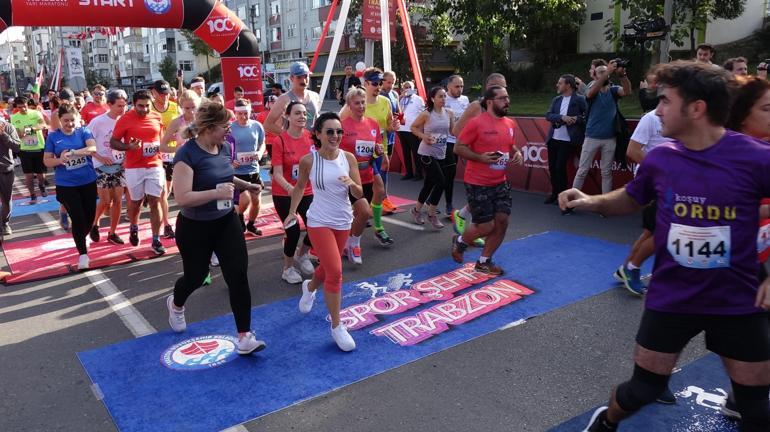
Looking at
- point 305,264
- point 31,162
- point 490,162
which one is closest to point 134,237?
point 305,264

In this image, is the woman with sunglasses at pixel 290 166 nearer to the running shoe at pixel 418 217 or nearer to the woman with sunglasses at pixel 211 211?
the woman with sunglasses at pixel 211 211

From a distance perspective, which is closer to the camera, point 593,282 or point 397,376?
point 397,376

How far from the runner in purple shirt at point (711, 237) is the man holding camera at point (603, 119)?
237 inches

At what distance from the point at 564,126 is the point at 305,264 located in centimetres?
493

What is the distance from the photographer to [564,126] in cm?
875

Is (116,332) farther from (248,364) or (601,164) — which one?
(601,164)

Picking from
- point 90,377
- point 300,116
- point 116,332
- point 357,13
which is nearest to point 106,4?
point 300,116

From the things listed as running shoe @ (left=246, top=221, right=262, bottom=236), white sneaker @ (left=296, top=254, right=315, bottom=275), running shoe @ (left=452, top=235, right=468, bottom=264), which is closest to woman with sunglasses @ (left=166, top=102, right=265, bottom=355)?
white sneaker @ (left=296, top=254, right=315, bottom=275)

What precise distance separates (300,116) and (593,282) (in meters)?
3.28

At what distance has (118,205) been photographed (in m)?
7.30

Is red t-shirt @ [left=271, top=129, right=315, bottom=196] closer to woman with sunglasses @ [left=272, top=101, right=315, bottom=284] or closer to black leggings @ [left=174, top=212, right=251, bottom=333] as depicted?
woman with sunglasses @ [left=272, top=101, right=315, bottom=284]

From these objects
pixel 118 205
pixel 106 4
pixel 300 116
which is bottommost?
pixel 118 205

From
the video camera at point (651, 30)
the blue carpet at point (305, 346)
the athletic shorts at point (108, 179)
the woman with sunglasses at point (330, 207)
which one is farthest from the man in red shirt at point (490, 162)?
the video camera at point (651, 30)

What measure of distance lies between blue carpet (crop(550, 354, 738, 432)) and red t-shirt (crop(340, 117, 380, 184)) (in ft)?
12.5
